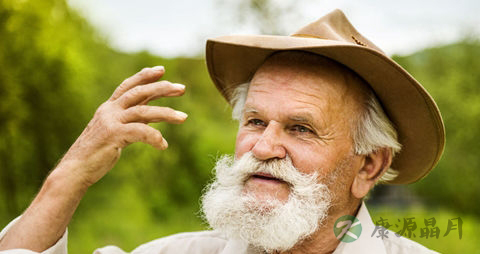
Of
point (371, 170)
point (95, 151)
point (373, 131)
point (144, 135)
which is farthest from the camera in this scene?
point (371, 170)

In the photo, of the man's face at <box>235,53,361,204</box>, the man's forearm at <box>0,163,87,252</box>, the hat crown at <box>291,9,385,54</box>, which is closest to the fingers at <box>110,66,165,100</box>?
the man's forearm at <box>0,163,87,252</box>

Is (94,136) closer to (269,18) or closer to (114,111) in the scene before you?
(114,111)

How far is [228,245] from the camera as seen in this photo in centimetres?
293

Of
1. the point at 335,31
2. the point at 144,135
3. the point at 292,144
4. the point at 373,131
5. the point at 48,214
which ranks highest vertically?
the point at 335,31

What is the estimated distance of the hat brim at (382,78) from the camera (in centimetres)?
250

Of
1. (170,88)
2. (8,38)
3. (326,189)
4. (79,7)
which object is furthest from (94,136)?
(79,7)

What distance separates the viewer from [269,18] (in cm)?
1426

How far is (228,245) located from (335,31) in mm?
1470

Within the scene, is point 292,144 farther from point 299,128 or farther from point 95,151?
point 95,151

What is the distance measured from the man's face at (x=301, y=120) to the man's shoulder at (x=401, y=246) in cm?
42

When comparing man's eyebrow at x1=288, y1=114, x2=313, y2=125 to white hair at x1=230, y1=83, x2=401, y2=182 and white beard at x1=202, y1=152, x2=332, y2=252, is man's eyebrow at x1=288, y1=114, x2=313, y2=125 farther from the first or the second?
white hair at x1=230, y1=83, x2=401, y2=182

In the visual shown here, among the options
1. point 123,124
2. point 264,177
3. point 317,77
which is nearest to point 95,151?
point 123,124

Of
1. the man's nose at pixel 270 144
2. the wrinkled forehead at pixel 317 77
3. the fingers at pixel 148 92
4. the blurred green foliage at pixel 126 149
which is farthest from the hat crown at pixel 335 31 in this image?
the blurred green foliage at pixel 126 149

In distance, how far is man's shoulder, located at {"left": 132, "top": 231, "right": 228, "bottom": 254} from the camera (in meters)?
3.04
